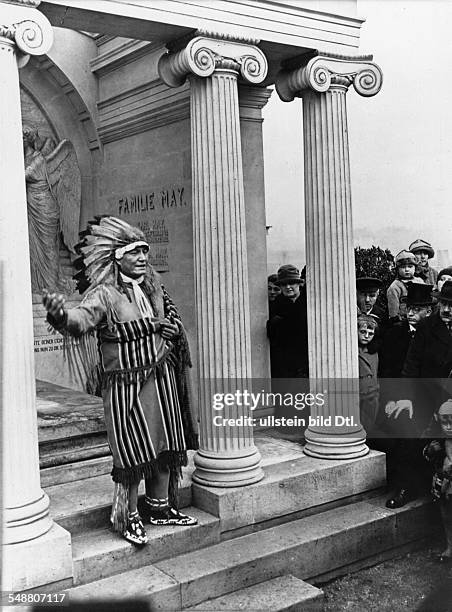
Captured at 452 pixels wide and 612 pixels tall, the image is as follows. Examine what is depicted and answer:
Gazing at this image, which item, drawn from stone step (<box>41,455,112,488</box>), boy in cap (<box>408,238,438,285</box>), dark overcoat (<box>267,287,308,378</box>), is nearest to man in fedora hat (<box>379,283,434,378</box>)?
dark overcoat (<box>267,287,308,378</box>)

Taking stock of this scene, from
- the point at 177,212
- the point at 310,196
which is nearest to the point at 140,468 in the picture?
the point at 310,196

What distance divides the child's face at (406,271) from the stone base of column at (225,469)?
2734 millimetres

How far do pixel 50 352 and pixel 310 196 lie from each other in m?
3.78

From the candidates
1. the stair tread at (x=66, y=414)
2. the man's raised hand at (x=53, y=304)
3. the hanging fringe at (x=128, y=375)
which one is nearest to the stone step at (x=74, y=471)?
the stair tread at (x=66, y=414)

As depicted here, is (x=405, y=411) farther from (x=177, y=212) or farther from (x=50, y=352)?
(x=50, y=352)

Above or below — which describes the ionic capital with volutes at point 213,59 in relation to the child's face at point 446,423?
above

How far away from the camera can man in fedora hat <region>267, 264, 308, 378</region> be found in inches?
300

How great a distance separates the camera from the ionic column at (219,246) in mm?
5770

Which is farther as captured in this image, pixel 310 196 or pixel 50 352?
pixel 50 352

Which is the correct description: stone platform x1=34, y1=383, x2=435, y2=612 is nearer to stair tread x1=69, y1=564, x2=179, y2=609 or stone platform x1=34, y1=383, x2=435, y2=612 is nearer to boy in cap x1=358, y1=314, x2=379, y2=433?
stair tread x1=69, y1=564, x2=179, y2=609

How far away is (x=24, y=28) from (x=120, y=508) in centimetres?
335

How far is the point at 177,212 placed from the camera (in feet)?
25.6

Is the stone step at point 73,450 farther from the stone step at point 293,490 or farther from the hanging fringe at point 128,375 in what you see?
the hanging fringe at point 128,375

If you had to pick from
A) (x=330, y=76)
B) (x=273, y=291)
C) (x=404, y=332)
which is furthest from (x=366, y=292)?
(x=330, y=76)
